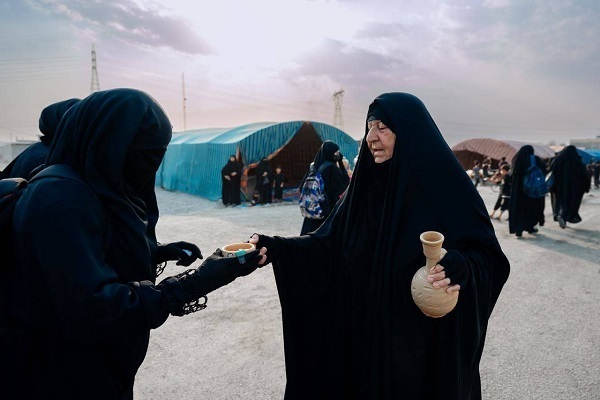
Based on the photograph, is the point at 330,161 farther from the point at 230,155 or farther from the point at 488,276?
the point at 230,155

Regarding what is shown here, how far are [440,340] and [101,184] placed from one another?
58.7 inches

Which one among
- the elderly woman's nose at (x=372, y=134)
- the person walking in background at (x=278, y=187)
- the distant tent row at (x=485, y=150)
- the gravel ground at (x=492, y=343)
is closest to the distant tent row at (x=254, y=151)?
the person walking in background at (x=278, y=187)

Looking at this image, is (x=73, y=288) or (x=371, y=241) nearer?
(x=73, y=288)

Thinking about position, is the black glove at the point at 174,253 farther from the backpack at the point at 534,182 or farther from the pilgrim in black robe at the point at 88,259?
the backpack at the point at 534,182

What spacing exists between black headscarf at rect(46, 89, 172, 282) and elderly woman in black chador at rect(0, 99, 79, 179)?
1.20 metres

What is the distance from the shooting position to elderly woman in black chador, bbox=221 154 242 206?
43.2 ft

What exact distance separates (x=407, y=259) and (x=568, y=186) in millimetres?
9051

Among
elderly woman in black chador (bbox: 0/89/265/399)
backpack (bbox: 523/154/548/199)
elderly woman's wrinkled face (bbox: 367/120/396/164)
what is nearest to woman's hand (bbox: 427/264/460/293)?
elderly woman's wrinkled face (bbox: 367/120/396/164)

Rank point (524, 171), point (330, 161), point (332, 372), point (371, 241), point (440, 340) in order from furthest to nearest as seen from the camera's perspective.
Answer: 1. point (524, 171)
2. point (330, 161)
3. point (332, 372)
4. point (371, 241)
5. point (440, 340)

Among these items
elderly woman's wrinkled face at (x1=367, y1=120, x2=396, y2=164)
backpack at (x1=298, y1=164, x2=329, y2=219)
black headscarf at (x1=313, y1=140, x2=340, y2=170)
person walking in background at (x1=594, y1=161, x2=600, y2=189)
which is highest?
elderly woman's wrinkled face at (x1=367, y1=120, x2=396, y2=164)

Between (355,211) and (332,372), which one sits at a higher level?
(355,211)

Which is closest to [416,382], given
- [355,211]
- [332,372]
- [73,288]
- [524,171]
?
[332,372]

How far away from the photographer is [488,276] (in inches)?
67.5

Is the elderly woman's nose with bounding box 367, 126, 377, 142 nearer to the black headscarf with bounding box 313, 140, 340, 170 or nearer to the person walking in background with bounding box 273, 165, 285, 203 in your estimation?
the black headscarf with bounding box 313, 140, 340, 170
